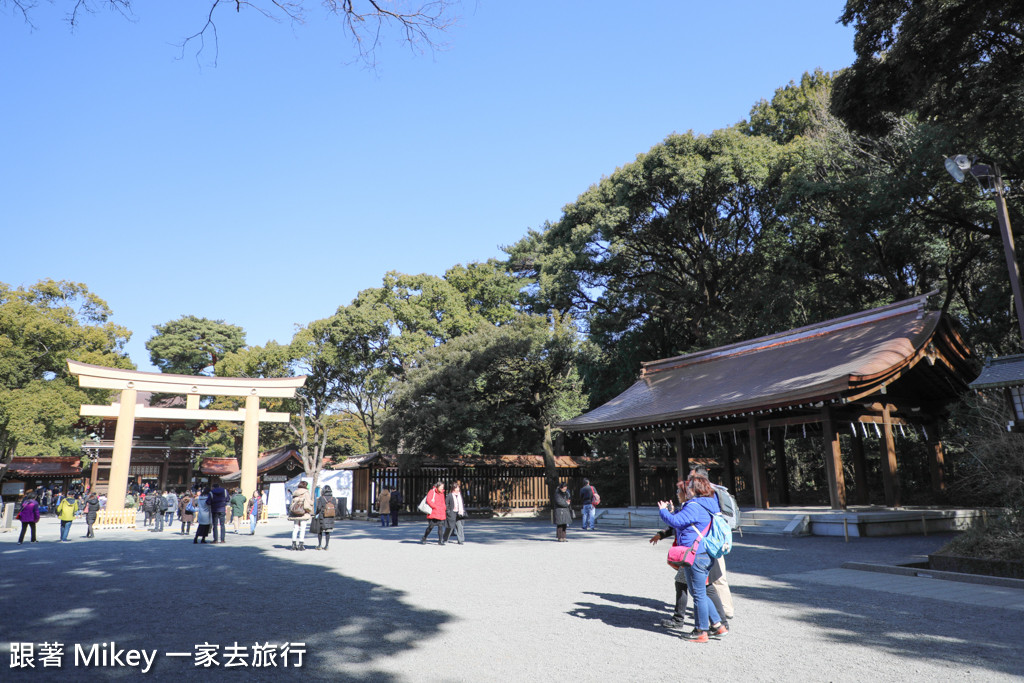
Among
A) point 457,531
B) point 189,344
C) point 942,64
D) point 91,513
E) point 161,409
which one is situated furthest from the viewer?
point 189,344

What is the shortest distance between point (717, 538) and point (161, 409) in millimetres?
24775

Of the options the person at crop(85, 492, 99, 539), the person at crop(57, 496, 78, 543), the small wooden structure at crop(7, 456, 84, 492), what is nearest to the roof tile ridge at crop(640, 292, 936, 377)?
the person at crop(85, 492, 99, 539)

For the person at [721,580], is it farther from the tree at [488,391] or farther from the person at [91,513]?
the tree at [488,391]

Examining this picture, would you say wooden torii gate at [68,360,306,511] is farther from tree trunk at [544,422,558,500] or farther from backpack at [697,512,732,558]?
backpack at [697,512,732,558]

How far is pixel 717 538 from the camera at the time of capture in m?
5.66

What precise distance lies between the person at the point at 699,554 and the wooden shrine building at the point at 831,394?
34.0 feet

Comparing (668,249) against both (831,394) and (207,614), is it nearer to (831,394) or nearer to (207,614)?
(831,394)

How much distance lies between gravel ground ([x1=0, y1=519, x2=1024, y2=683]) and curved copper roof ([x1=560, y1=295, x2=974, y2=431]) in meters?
4.77

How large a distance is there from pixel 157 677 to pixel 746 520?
49.3 ft

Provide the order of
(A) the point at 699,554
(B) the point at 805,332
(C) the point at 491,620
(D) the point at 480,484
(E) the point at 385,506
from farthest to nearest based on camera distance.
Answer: (D) the point at 480,484, (E) the point at 385,506, (B) the point at 805,332, (C) the point at 491,620, (A) the point at 699,554

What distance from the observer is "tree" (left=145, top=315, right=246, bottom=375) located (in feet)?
170

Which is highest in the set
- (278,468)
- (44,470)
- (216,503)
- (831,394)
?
(831,394)

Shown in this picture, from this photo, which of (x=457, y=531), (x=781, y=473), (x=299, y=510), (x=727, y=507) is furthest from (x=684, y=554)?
(x=781, y=473)

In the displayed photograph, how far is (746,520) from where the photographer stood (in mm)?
16422
